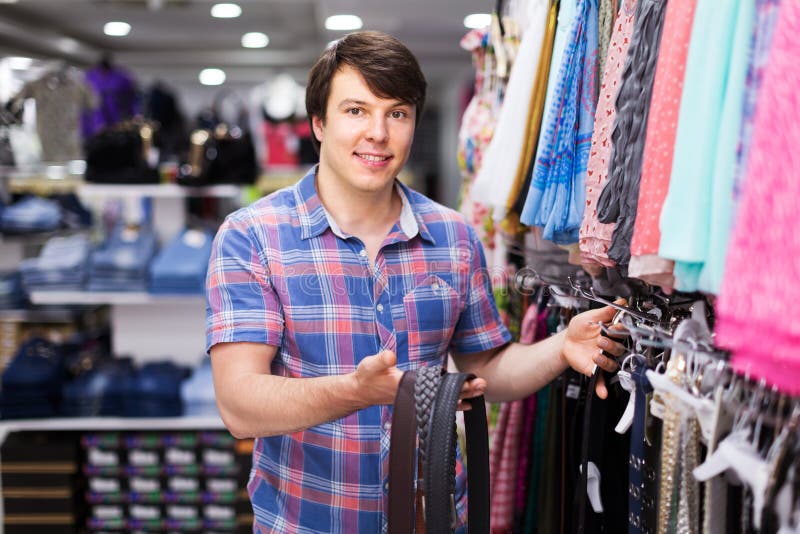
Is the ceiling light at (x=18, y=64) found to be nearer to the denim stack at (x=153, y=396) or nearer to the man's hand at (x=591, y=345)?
the denim stack at (x=153, y=396)

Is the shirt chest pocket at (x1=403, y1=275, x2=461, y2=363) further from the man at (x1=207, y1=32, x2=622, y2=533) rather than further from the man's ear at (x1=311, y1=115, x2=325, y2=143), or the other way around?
the man's ear at (x1=311, y1=115, x2=325, y2=143)

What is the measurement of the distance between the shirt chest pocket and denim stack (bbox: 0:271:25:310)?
3264 mm

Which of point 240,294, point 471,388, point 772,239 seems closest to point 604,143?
point 471,388

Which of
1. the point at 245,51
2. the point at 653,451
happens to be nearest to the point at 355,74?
the point at 653,451

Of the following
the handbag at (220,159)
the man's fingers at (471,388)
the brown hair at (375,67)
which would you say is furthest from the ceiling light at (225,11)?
the man's fingers at (471,388)

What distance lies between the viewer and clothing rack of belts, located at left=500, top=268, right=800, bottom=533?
3.18ft

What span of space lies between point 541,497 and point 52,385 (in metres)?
2.62

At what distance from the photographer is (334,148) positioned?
166 cm

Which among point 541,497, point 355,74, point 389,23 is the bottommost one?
point 541,497

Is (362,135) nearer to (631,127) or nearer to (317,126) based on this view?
(317,126)

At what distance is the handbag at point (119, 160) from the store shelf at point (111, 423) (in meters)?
1.17

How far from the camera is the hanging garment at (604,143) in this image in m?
1.42

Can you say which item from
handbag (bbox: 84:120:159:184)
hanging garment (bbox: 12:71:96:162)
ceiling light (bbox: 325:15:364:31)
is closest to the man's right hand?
handbag (bbox: 84:120:159:184)

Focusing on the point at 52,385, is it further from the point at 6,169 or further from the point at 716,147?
the point at 716,147
